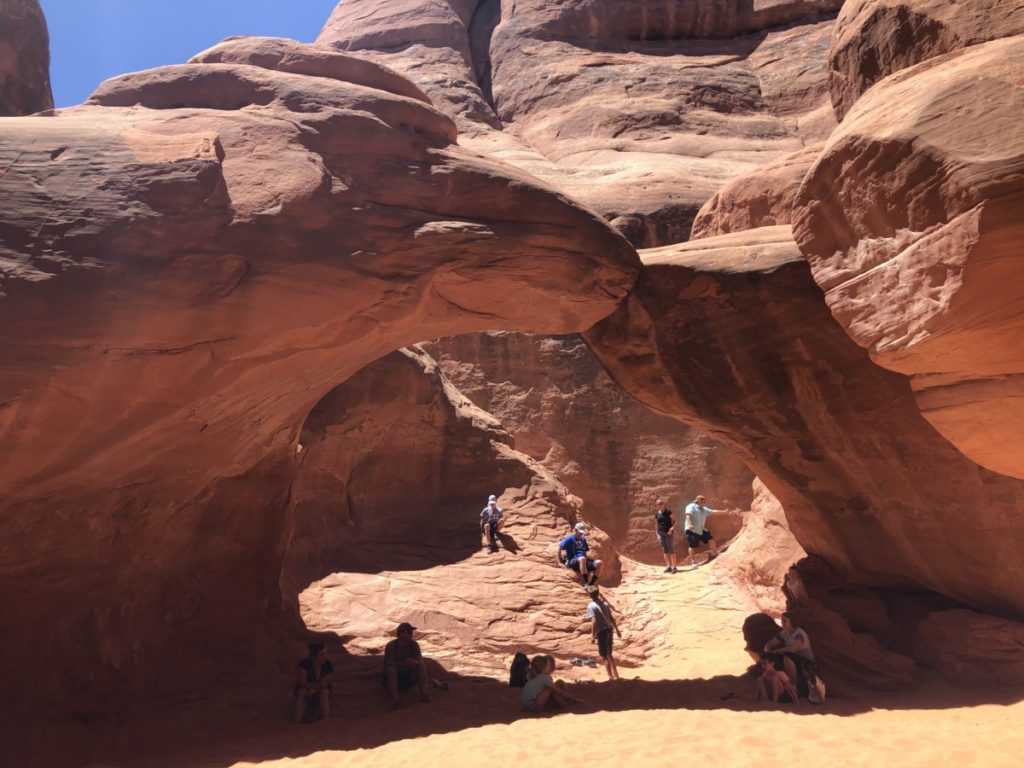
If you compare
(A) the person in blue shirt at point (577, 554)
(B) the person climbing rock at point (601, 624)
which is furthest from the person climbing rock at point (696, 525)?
(B) the person climbing rock at point (601, 624)

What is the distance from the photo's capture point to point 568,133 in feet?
76.0

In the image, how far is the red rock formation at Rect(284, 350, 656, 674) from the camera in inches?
419

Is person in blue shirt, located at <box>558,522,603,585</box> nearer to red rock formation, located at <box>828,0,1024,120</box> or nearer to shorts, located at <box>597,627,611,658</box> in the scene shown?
shorts, located at <box>597,627,611,658</box>

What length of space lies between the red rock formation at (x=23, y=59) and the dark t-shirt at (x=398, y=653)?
8.13 meters

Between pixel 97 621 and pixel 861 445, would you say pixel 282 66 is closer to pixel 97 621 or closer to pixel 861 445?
pixel 97 621

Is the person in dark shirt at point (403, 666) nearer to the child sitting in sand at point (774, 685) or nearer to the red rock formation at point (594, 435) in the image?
the child sitting in sand at point (774, 685)

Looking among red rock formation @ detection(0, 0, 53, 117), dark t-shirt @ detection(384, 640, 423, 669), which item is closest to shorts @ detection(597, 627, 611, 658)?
dark t-shirt @ detection(384, 640, 423, 669)

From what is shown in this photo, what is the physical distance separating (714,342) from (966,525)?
3010 millimetres

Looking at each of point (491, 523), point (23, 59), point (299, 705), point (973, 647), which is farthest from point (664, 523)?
point (23, 59)

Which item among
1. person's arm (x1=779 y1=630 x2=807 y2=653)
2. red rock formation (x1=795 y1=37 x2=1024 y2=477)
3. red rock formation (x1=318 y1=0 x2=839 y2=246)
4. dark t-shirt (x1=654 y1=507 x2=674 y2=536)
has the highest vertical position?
red rock formation (x1=318 y1=0 x2=839 y2=246)

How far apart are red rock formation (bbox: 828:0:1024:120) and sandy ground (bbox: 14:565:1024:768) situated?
5.25 m

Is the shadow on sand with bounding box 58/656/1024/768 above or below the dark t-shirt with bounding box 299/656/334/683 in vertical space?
below

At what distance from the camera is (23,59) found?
36.2 feet

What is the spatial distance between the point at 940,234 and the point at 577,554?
24.7ft
